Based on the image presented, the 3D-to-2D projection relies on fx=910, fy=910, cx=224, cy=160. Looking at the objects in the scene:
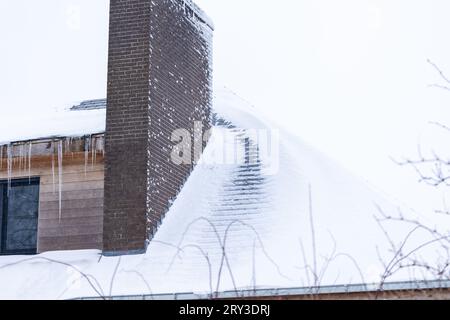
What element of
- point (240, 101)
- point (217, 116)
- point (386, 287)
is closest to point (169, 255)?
point (386, 287)

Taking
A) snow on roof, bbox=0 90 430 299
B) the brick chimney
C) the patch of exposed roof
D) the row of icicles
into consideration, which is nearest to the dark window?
the row of icicles

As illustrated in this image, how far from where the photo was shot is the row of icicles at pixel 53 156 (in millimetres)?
12805

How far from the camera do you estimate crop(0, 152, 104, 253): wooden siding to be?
12.6m

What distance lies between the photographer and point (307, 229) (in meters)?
11.6

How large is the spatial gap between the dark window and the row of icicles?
125mm

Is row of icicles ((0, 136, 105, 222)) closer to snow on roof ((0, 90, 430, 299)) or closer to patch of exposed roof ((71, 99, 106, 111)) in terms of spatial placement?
snow on roof ((0, 90, 430, 299))

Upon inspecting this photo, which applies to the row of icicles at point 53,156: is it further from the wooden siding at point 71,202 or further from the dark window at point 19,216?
the dark window at point 19,216

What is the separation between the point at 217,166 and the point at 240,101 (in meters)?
3.57

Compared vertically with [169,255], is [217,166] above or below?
above

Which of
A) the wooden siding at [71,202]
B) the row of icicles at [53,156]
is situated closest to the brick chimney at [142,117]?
the row of icicles at [53,156]

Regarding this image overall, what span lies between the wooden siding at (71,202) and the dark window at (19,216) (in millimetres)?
166

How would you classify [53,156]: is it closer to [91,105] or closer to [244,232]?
[244,232]
